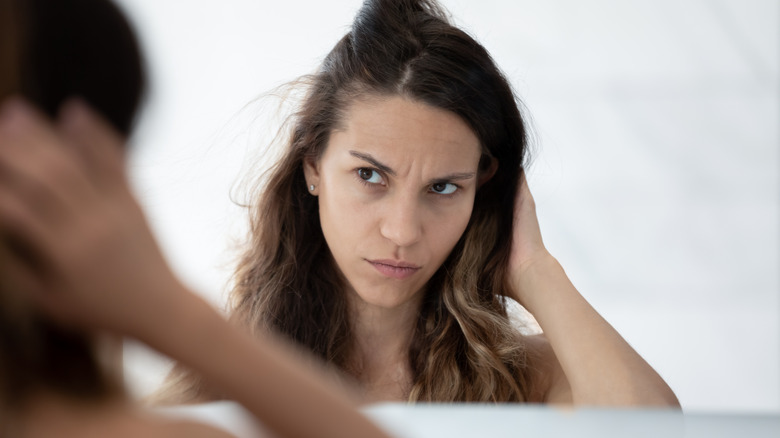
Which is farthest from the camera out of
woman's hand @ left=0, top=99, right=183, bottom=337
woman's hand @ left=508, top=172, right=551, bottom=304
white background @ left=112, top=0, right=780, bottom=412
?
white background @ left=112, top=0, right=780, bottom=412

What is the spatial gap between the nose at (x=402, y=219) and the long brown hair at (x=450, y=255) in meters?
0.09

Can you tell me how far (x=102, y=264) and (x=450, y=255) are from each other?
70cm

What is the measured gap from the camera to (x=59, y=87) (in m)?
0.26

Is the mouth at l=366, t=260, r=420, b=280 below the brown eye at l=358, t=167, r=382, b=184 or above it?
below

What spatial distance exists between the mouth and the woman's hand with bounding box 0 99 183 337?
2.03 ft

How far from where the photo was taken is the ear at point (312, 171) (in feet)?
2.85

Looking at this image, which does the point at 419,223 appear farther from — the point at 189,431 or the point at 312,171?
the point at 189,431

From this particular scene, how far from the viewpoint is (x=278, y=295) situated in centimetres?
93

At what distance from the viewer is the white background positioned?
3.38ft

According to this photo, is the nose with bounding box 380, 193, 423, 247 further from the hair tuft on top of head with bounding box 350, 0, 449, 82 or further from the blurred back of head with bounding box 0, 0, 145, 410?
the blurred back of head with bounding box 0, 0, 145, 410

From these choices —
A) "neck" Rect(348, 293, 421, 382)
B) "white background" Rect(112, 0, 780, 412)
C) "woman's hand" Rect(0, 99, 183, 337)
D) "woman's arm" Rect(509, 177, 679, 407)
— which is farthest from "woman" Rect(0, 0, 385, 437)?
"white background" Rect(112, 0, 780, 412)

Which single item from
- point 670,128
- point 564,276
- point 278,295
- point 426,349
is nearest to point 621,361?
point 564,276

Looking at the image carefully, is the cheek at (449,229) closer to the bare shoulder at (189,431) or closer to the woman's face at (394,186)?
the woman's face at (394,186)

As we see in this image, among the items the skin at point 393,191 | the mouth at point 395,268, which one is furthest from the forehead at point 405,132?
the mouth at point 395,268
